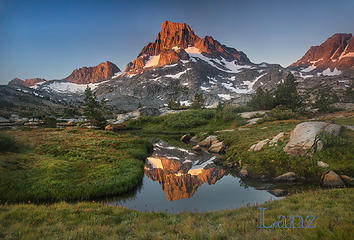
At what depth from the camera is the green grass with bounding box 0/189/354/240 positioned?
6.43 m

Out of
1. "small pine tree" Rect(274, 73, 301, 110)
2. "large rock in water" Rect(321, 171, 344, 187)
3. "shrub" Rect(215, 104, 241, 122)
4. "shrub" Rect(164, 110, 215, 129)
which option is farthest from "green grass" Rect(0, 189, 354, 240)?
"small pine tree" Rect(274, 73, 301, 110)

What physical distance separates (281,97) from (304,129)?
42.1m

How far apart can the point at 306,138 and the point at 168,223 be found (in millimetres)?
17777

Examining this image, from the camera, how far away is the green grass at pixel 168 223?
6.43m

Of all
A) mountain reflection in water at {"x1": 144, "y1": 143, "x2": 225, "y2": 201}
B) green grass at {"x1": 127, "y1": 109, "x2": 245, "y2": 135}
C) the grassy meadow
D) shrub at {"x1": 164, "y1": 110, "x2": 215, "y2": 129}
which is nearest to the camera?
the grassy meadow

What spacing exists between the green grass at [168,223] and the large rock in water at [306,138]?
7.77 m

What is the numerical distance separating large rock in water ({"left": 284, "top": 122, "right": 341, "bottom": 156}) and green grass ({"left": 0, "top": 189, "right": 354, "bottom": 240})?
7771 millimetres

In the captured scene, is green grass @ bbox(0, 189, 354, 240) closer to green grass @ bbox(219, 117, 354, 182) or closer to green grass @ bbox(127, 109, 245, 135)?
green grass @ bbox(219, 117, 354, 182)

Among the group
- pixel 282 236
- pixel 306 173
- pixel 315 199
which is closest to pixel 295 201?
pixel 315 199

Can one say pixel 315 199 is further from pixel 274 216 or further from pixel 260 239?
pixel 260 239

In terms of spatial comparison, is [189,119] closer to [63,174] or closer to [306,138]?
[306,138]

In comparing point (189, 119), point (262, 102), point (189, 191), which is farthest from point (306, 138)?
point (262, 102)

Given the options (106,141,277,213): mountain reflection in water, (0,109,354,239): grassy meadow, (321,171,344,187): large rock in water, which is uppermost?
(0,109,354,239): grassy meadow

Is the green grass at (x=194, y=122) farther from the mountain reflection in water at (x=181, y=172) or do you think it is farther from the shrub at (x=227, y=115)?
the mountain reflection in water at (x=181, y=172)
